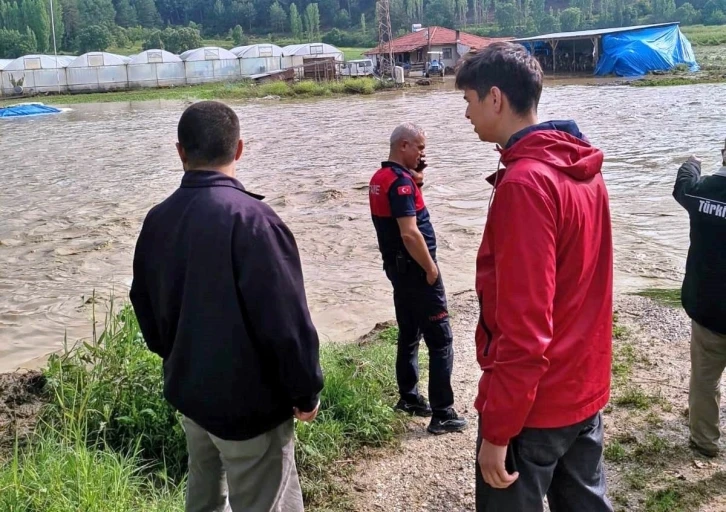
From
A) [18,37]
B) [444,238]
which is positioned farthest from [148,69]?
[444,238]

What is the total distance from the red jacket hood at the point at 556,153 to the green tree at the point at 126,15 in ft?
506

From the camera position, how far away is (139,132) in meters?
28.4

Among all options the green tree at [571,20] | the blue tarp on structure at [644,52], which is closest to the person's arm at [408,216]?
the blue tarp on structure at [644,52]

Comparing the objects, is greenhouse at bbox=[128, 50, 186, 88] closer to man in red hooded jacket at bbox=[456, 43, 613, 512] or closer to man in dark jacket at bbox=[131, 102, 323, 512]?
man in dark jacket at bbox=[131, 102, 323, 512]

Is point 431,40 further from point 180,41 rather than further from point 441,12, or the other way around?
point 441,12

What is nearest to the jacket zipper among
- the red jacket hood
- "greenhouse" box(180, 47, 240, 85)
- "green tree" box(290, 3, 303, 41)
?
the red jacket hood

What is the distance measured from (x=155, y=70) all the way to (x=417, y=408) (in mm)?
63582

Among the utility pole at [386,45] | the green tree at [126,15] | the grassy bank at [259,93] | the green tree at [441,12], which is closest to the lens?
the grassy bank at [259,93]

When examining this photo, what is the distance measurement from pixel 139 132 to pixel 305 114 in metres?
9.15

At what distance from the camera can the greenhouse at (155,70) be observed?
62.3 metres

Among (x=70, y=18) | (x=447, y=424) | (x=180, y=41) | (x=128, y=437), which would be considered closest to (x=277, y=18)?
(x=70, y=18)

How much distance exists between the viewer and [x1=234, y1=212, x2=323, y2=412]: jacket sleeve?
2465 mm

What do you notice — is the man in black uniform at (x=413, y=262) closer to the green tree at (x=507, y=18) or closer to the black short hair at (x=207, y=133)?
the black short hair at (x=207, y=133)

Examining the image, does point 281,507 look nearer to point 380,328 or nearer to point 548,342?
point 548,342
